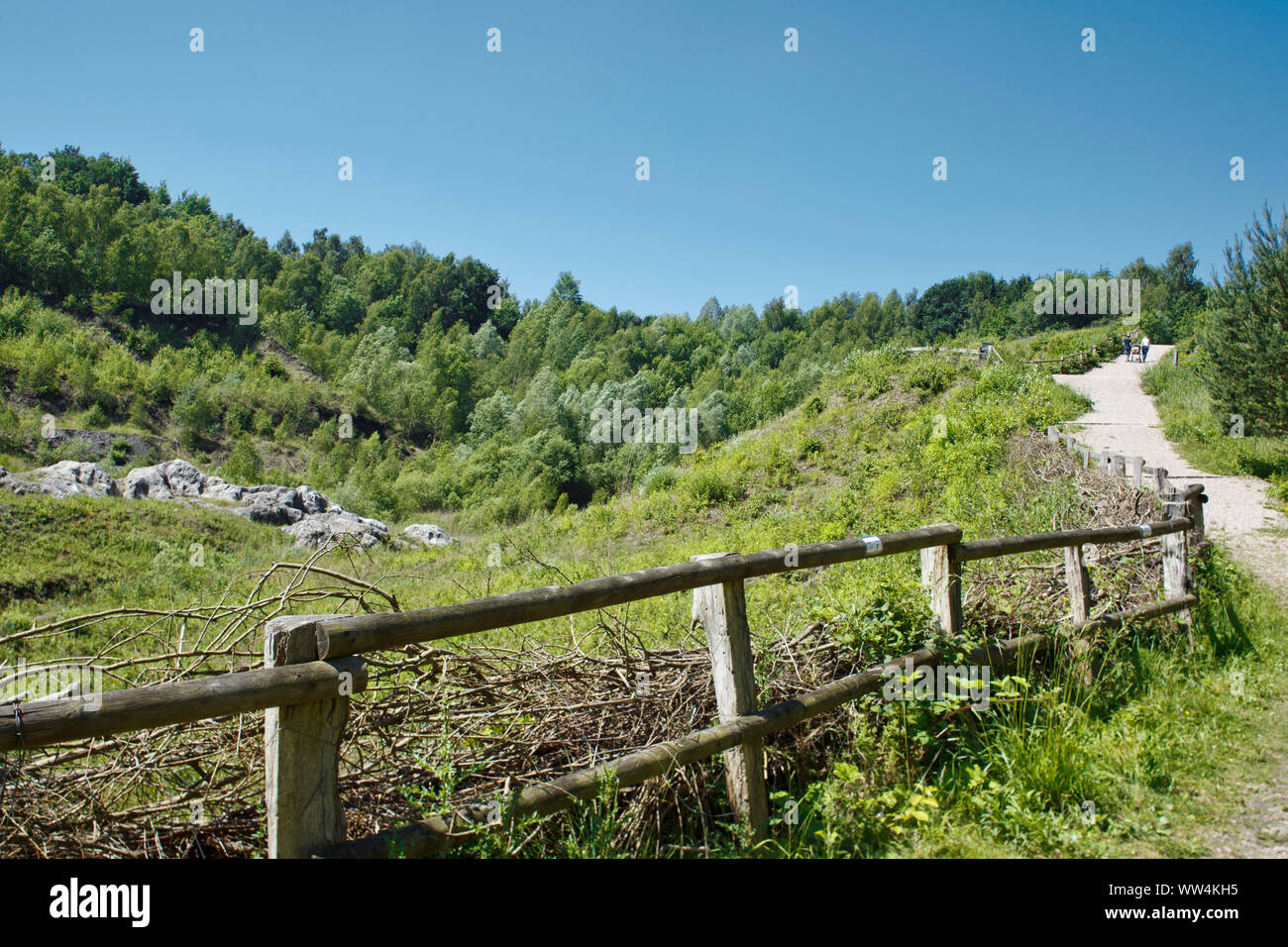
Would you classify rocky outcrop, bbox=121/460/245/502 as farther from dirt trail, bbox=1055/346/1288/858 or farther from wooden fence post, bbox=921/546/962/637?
wooden fence post, bbox=921/546/962/637

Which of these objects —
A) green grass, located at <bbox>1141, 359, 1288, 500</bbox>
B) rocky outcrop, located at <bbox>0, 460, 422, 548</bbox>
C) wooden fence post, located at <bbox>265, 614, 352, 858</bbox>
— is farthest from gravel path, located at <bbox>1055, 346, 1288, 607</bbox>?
rocky outcrop, located at <bbox>0, 460, 422, 548</bbox>

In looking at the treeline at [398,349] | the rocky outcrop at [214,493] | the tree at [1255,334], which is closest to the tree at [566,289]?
the treeline at [398,349]

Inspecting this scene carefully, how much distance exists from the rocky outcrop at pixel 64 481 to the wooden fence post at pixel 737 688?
3731 centimetres

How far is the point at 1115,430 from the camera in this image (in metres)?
19.5

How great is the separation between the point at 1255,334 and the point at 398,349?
3436 inches

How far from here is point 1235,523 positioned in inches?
459

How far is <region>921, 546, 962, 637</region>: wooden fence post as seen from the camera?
4.37m

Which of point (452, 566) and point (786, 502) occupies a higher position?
point (786, 502)

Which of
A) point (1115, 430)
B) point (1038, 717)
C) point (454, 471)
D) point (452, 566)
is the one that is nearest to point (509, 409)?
point (454, 471)

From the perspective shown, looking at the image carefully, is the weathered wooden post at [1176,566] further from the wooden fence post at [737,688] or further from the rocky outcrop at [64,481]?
the rocky outcrop at [64,481]

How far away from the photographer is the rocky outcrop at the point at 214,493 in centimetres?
3306

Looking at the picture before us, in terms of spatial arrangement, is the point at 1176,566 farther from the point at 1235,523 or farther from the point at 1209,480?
the point at 1209,480
